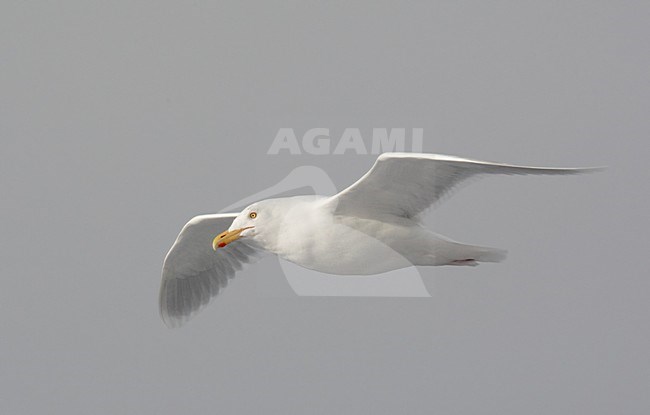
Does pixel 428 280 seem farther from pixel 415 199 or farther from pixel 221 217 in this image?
pixel 221 217

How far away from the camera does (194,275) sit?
25.7ft

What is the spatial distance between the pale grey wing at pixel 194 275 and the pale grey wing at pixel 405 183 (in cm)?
168

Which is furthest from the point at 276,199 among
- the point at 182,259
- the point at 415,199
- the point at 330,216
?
the point at 182,259

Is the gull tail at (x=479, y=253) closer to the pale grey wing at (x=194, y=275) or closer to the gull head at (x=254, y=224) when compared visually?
the gull head at (x=254, y=224)

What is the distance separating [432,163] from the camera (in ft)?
19.6

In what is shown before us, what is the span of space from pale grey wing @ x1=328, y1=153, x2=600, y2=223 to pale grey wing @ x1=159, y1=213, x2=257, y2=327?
1680mm

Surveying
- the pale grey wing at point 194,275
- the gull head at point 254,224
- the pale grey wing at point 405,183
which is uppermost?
the pale grey wing at point 405,183

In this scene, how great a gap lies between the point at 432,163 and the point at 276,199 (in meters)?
1.07

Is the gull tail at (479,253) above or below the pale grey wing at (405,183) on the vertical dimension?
below

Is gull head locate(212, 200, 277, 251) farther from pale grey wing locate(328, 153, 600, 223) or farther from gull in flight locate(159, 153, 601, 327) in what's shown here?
pale grey wing locate(328, 153, 600, 223)

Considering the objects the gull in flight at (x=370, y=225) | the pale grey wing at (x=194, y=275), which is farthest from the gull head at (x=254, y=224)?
the pale grey wing at (x=194, y=275)

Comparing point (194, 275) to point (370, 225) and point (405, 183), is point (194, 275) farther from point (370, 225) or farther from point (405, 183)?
point (405, 183)

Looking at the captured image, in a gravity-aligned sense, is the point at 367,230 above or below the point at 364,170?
below

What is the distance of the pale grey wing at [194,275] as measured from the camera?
7.72m
